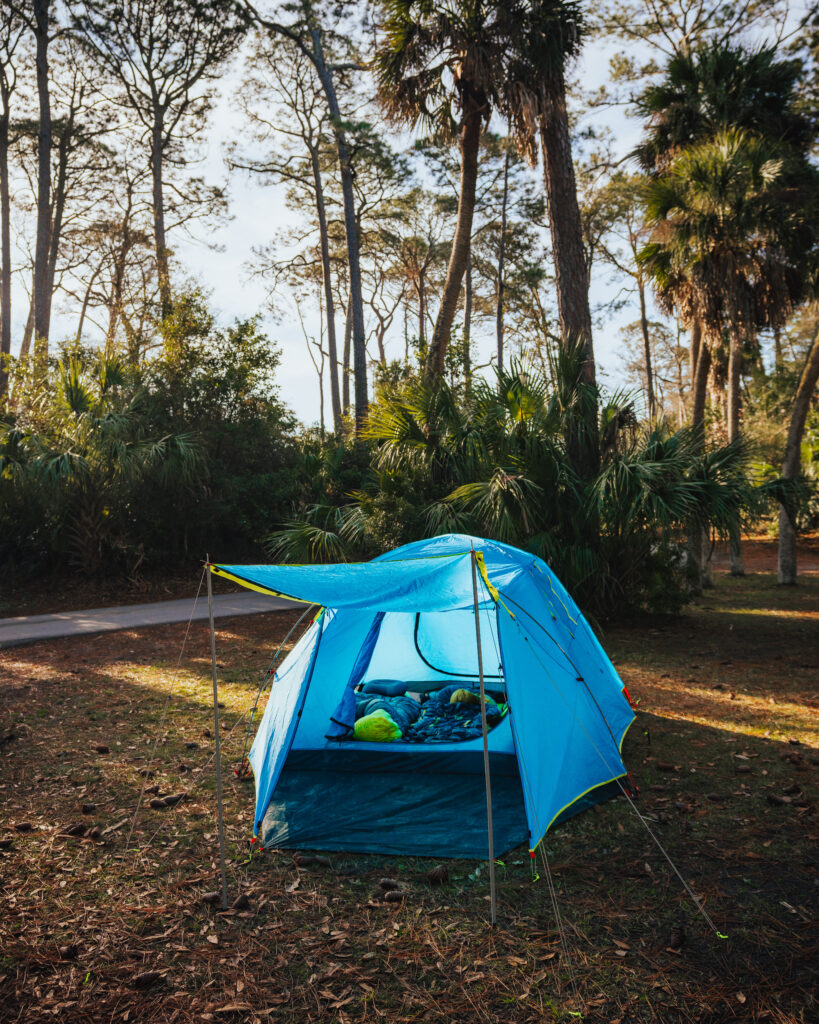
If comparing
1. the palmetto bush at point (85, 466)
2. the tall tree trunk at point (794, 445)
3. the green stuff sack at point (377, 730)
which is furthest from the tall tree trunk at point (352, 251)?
the green stuff sack at point (377, 730)

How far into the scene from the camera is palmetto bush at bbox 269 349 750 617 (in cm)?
859

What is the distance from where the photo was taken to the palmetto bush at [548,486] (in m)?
8.59

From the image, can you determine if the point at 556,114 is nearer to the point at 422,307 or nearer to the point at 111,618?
the point at 111,618

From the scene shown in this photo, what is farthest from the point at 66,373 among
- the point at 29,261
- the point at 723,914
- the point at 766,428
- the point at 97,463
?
the point at 766,428

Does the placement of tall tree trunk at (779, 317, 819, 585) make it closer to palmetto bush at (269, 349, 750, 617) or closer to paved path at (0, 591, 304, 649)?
palmetto bush at (269, 349, 750, 617)

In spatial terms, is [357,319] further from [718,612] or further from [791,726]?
[791,726]

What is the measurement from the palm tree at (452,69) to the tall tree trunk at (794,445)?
624 centimetres

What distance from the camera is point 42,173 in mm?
16109

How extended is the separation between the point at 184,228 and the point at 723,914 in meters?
22.9

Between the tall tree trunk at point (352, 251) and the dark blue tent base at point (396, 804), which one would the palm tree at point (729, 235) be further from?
the dark blue tent base at point (396, 804)

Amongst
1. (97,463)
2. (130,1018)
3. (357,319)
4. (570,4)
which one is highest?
(570,4)

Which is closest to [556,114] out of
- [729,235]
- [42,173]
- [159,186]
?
[729,235]

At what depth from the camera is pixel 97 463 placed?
11.8 metres

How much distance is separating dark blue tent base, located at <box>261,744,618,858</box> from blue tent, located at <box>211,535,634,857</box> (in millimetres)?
10
